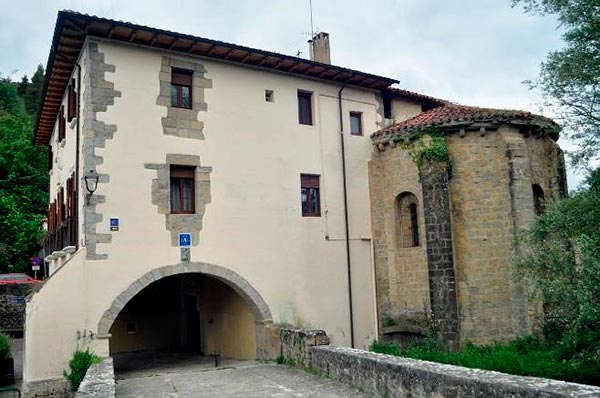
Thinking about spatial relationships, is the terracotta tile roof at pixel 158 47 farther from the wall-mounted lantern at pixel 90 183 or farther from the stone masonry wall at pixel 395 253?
the wall-mounted lantern at pixel 90 183

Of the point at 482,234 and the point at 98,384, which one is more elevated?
the point at 482,234

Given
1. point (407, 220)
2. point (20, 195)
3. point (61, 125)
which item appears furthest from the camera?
point (20, 195)

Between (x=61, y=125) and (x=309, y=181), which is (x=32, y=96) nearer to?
(x=61, y=125)

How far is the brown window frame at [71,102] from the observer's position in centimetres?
1412

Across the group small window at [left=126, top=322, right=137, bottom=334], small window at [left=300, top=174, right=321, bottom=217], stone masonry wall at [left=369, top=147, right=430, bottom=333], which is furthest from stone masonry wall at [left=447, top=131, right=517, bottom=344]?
small window at [left=126, top=322, right=137, bottom=334]

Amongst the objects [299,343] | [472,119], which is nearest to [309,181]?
[472,119]

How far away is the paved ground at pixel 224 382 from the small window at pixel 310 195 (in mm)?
4362

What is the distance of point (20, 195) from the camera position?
31656 millimetres

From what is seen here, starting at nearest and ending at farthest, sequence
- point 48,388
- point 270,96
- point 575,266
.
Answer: point 575,266 → point 48,388 → point 270,96

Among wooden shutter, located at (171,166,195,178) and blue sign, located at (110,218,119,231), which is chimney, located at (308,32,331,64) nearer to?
wooden shutter, located at (171,166,195,178)

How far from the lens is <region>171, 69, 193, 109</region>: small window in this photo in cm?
1348

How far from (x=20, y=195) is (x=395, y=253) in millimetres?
24947

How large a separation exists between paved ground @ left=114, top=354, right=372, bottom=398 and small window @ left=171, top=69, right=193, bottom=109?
6498 millimetres

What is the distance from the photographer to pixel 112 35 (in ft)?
40.9
